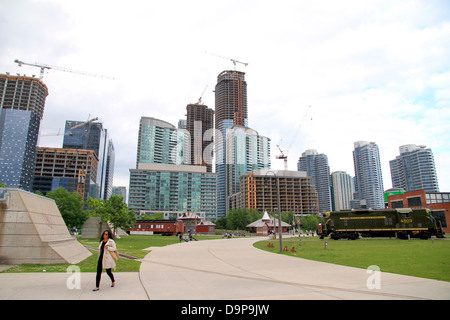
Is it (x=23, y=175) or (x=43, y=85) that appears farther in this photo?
(x=43, y=85)

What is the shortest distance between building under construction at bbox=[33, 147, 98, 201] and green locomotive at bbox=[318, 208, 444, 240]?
177647mm

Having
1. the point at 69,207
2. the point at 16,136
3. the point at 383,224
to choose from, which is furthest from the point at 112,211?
the point at 16,136

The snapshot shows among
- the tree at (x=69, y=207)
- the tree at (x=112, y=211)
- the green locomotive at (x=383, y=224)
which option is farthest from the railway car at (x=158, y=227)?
the green locomotive at (x=383, y=224)

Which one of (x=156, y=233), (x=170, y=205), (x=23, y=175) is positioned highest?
(x=23, y=175)

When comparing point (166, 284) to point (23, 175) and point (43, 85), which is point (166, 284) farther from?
point (43, 85)

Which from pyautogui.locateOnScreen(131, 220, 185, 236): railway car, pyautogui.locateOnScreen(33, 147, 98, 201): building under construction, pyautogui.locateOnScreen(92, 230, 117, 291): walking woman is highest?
pyautogui.locateOnScreen(33, 147, 98, 201): building under construction

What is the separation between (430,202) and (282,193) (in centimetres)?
10828

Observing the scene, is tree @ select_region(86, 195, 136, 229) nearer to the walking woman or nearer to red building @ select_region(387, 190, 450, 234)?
the walking woman

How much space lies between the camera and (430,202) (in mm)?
71688

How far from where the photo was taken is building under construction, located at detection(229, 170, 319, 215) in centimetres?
17400

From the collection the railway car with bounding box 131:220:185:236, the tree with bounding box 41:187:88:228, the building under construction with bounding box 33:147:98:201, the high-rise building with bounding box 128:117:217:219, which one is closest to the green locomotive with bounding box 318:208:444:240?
the railway car with bounding box 131:220:185:236
